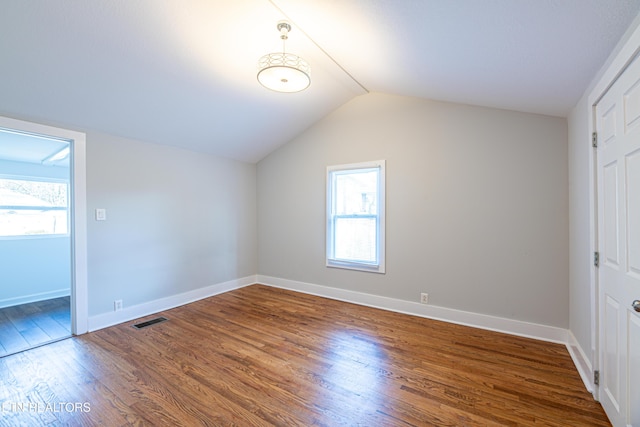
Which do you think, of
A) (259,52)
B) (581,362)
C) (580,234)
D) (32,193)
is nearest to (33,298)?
(32,193)

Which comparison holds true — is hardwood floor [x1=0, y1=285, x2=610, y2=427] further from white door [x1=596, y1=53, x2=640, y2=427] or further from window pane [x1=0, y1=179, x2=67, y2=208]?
window pane [x1=0, y1=179, x2=67, y2=208]

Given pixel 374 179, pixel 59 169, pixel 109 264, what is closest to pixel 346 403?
pixel 374 179

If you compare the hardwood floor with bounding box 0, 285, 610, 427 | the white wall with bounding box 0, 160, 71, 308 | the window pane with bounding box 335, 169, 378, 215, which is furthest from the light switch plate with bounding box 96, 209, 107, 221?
the window pane with bounding box 335, 169, 378, 215

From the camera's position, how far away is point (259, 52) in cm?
264

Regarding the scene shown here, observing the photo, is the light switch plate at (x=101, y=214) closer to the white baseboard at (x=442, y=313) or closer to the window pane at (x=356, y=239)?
the white baseboard at (x=442, y=313)

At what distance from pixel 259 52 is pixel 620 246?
120 inches

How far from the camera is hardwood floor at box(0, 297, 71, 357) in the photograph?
8.94 ft

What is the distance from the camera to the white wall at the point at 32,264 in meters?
3.88

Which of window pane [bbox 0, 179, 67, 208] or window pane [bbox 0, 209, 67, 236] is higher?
window pane [bbox 0, 179, 67, 208]

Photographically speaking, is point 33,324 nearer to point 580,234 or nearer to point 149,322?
point 149,322

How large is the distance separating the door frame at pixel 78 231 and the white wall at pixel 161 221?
7cm

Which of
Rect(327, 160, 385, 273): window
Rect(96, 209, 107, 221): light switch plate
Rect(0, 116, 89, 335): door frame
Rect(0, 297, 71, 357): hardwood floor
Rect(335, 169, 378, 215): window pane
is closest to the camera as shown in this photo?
Rect(0, 297, 71, 357): hardwood floor

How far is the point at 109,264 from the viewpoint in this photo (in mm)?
3148

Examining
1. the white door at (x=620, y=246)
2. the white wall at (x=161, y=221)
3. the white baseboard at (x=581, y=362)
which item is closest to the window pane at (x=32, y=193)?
the white wall at (x=161, y=221)
